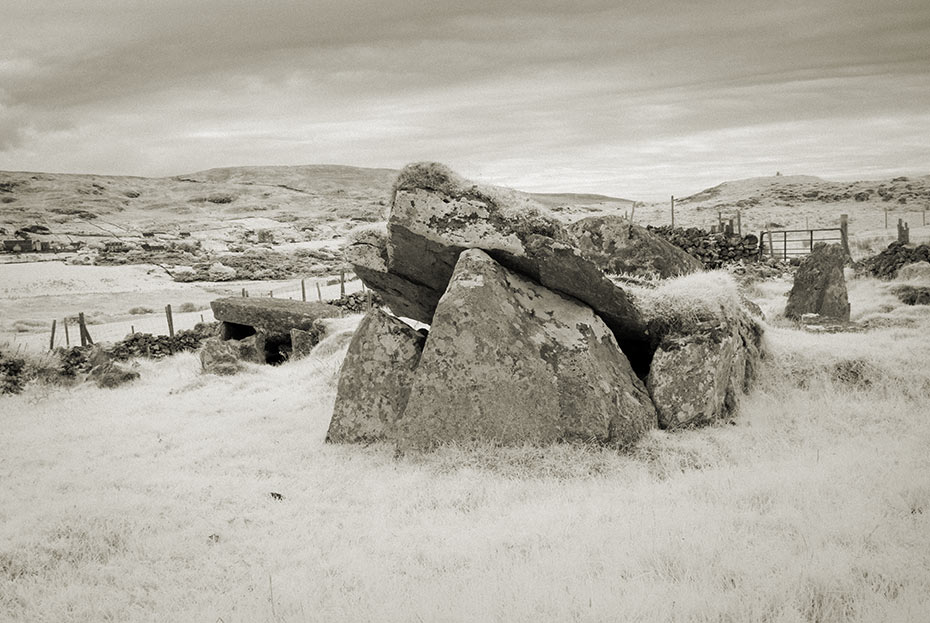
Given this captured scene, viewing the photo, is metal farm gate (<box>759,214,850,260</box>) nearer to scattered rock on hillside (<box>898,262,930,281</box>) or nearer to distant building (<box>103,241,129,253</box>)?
scattered rock on hillside (<box>898,262,930,281</box>)

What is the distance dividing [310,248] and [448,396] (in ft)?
190

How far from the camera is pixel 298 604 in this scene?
4.38 meters

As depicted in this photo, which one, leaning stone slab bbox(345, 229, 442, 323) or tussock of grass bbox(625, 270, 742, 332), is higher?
leaning stone slab bbox(345, 229, 442, 323)

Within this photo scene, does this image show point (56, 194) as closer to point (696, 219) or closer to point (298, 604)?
point (696, 219)

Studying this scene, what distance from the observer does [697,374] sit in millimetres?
8648

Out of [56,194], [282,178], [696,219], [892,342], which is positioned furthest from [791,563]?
[282,178]

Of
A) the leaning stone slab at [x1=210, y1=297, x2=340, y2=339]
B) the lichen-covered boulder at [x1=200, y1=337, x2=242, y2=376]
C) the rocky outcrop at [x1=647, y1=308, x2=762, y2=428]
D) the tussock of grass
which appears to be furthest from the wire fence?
the rocky outcrop at [x1=647, y1=308, x2=762, y2=428]

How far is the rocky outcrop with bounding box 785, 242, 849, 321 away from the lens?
14875 millimetres

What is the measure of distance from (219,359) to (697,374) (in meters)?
11.0

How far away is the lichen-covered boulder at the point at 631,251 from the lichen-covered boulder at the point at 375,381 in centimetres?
867

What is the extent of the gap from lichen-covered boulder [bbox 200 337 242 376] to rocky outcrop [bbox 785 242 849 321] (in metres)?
12.8

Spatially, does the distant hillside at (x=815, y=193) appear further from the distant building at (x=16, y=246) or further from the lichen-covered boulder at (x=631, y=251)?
the distant building at (x=16, y=246)

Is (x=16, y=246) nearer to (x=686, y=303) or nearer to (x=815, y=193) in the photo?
(x=686, y=303)

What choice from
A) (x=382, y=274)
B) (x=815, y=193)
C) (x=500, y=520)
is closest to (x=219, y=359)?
(x=382, y=274)
